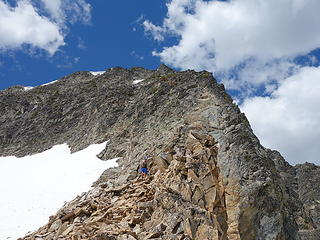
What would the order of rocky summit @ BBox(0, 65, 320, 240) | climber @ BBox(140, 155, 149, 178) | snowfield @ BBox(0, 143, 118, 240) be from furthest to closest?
snowfield @ BBox(0, 143, 118, 240)
climber @ BBox(140, 155, 149, 178)
rocky summit @ BBox(0, 65, 320, 240)

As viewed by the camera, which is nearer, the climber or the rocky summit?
the rocky summit

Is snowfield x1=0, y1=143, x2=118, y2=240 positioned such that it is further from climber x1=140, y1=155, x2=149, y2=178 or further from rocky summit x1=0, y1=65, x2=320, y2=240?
climber x1=140, y1=155, x2=149, y2=178

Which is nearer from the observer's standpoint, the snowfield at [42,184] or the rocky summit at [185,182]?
the rocky summit at [185,182]

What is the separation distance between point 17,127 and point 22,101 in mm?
9632

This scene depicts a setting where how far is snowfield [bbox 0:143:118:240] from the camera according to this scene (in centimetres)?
2359

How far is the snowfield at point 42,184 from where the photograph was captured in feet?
77.4

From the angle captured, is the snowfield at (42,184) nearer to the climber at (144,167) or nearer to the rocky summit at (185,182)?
the rocky summit at (185,182)

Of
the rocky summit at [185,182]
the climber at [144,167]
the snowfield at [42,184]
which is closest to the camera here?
the rocky summit at [185,182]

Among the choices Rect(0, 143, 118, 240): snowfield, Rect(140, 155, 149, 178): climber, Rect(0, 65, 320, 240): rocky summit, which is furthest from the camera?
Rect(0, 143, 118, 240): snowfield

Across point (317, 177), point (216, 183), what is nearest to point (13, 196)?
point (216, 183)

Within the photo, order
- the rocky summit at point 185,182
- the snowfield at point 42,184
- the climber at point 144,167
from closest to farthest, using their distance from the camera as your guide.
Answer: the rocky summit at point 185,182 → the climber at point 144,167 → the snowfield at point 42,184

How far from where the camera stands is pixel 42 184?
3069 cm

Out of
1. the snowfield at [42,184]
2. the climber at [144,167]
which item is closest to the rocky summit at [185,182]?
the climber at [144,167]

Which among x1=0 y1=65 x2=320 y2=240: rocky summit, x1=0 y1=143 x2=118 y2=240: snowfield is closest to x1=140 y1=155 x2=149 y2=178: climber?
x1=0 y1=65 x2=320 y2=240: rocky summit
